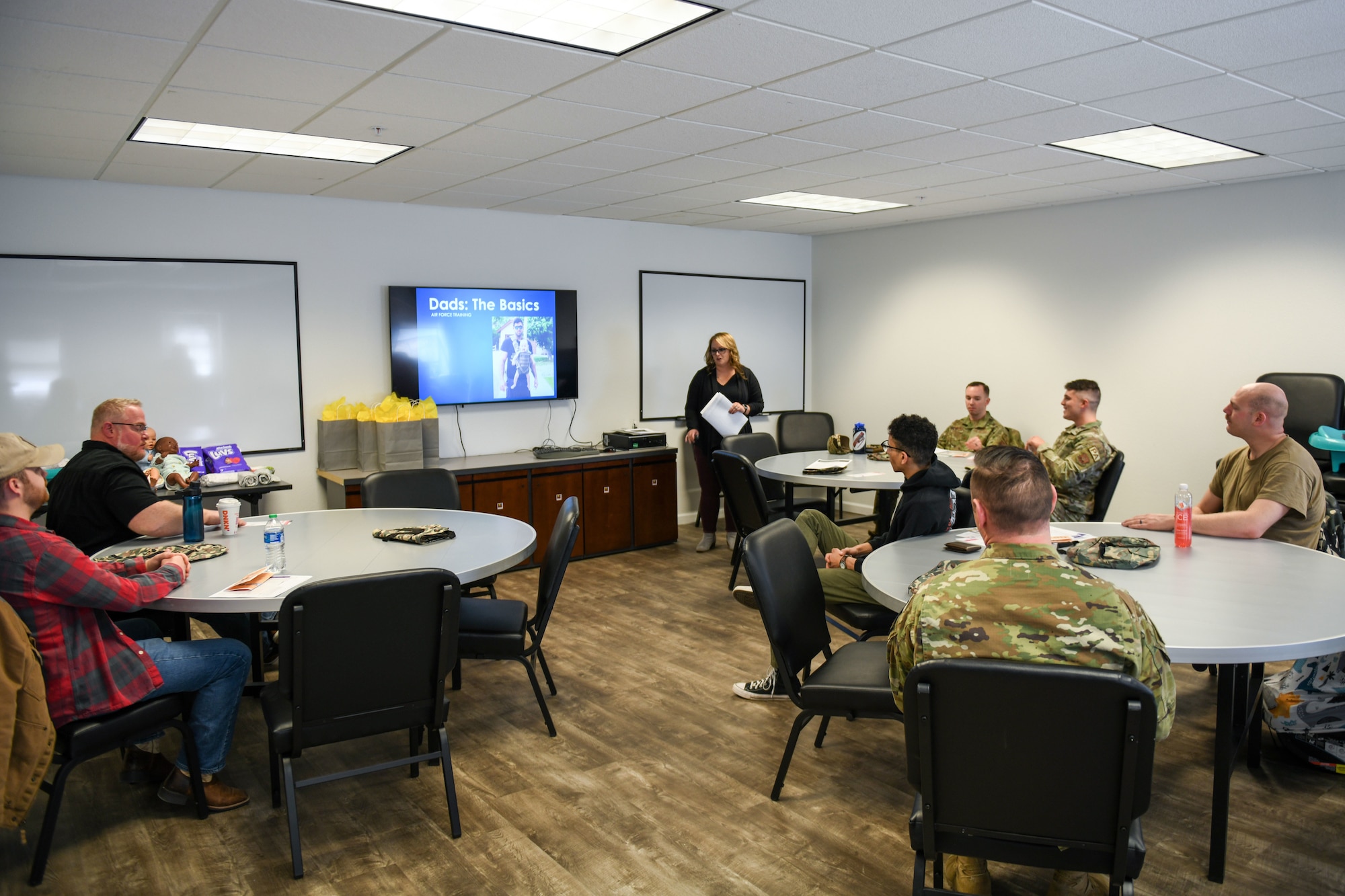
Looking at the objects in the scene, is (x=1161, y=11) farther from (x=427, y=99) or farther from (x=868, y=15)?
(x=427, y=99)

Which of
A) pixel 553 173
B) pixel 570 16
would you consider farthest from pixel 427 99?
pixel 553 173

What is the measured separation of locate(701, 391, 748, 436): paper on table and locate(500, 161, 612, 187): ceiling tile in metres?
2.06

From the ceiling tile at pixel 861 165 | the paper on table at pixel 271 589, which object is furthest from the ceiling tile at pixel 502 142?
the paper on table at pixel 271 589

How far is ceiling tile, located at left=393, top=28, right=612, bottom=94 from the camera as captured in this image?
2.92 meters

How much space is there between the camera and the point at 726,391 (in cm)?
700

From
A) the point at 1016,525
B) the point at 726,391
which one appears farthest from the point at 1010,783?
the point at 726,391

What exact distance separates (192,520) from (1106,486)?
13.9ft

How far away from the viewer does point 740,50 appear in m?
3.05

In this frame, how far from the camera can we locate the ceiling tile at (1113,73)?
3.12 m

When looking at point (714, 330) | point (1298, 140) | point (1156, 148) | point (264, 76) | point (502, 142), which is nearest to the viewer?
point (264, 76)

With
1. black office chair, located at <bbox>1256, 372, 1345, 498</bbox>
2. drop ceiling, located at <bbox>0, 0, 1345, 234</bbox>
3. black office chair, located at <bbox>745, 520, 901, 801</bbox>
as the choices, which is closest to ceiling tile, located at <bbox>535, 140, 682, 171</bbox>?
drop ceiling, located at <bbox>0, 0, 1345, 234</bbox>

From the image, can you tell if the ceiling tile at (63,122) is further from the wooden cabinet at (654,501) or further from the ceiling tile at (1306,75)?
the ceiling tile at (1306,75)

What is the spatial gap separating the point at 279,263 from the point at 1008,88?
4.45 m

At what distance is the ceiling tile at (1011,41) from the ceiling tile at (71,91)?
9.24ft
